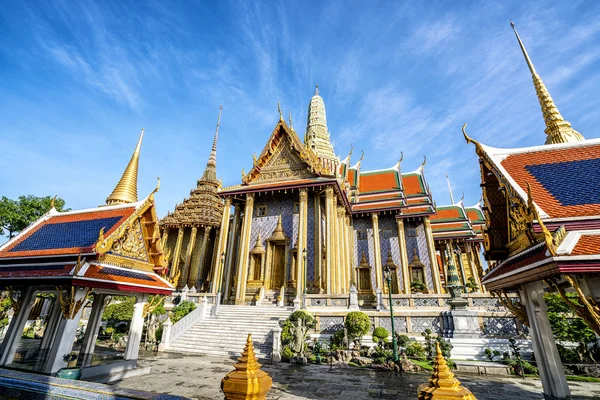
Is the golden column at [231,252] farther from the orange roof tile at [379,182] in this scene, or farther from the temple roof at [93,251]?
the orange roof tile at [379,182]

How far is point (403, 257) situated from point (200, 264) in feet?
53.4

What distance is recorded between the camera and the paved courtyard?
5562mm

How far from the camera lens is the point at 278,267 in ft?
57.5

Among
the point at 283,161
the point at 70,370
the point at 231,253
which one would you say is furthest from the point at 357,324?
the point at 283,161

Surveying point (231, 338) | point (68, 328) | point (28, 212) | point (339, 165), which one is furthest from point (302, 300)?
point (28, 212)

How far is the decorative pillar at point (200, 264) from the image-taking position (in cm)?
2427

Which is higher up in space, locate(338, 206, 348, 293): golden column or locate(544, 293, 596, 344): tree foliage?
locate(338, 206, 348, 293): golden column

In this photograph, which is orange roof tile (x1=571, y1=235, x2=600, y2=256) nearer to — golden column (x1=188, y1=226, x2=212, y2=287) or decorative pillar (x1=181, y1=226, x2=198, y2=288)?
golden column (x1=188, y1=226, x2=212, y2=287)

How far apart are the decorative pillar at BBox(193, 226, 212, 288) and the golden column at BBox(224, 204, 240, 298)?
7.46m

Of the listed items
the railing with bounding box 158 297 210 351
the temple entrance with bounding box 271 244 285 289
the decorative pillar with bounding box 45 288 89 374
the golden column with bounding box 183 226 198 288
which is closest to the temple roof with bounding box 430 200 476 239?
the temple entrance with bounding box 271 244 285 289

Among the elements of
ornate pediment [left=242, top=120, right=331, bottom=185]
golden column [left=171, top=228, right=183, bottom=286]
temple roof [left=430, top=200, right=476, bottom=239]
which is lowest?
golden column [left=171, top=228, right=183, bottom=286]

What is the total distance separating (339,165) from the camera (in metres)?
27.1

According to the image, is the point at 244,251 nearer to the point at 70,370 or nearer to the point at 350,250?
the point at 350,250

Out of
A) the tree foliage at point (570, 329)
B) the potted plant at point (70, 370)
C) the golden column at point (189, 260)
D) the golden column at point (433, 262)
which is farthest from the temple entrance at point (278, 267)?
the tree foliage at point (570, 329)
